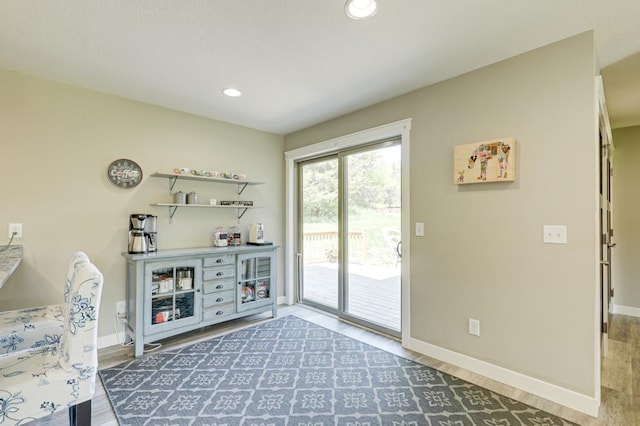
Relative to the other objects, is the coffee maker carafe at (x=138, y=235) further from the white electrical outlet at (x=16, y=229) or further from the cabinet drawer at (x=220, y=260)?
the white electrical outlet at (x=16, y=229)

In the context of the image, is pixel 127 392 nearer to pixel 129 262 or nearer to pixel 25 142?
pixel 129 262

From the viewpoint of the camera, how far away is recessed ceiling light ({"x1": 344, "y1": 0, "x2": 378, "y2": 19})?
165 cm

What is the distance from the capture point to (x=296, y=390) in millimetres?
2131

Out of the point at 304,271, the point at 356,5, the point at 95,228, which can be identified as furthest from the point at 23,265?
the point at 356,5

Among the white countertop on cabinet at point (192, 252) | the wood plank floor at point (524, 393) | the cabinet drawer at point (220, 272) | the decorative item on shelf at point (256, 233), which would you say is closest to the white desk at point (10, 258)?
the white countertop on cabinet at point (192, 252)

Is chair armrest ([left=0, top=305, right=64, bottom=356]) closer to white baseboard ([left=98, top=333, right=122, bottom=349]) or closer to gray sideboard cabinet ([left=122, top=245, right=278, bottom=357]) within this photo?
gray sideboard cabinet ([left=122, top=245, right=278, bottom=357])

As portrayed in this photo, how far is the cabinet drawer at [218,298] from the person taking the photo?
3.06 metres

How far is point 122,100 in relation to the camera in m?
2.96

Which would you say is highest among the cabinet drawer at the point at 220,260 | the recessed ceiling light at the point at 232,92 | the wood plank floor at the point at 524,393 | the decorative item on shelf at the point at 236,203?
the recessed ceiling light at the point at 232,92

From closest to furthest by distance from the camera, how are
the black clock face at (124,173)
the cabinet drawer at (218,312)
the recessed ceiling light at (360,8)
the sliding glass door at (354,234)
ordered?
1. the recessed ceiling light at (360,8)
2. the black clock face at (124,173)
3. the cabinet drawer at (218,312)
4. the sliding glass door at (354,234)

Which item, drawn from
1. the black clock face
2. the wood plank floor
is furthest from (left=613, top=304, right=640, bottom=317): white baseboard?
the black clock face

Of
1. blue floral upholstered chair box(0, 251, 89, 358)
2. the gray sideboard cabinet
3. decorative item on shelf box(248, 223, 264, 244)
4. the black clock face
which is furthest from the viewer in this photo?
decorative item on shelf box(248, 223, 264, 244)

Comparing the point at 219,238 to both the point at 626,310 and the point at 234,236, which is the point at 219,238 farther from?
the point at 626,310

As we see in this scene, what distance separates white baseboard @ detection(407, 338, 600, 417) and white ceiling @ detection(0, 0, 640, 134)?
233cm
